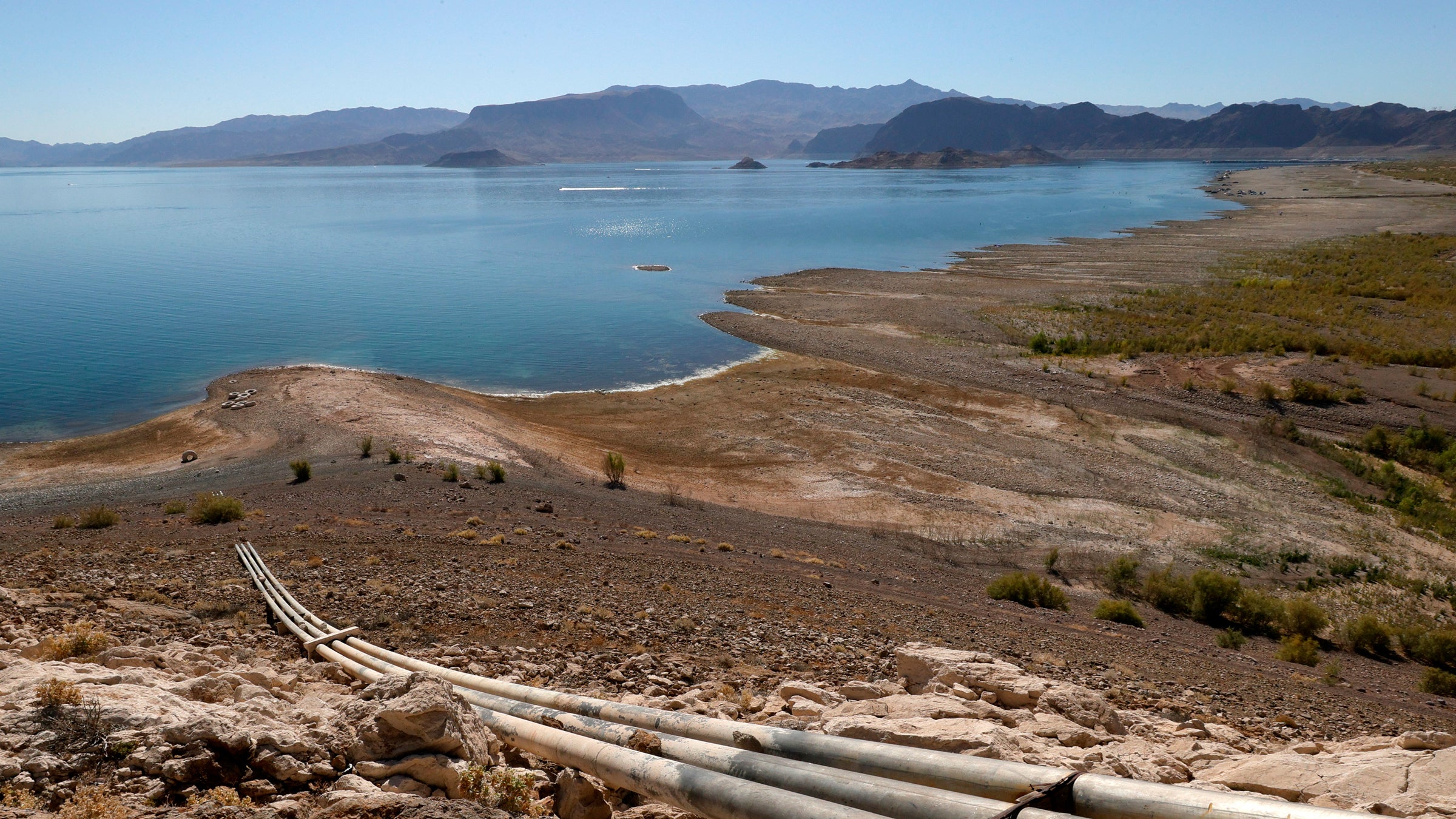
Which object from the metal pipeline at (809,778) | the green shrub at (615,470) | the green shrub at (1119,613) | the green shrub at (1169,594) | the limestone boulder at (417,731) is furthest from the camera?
the green shrub at (615,470)

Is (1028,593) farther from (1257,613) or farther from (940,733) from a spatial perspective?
(940,733)

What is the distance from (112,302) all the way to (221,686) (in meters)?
47.0

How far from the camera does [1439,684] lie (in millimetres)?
10125

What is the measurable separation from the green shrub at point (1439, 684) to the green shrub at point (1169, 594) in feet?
10.3

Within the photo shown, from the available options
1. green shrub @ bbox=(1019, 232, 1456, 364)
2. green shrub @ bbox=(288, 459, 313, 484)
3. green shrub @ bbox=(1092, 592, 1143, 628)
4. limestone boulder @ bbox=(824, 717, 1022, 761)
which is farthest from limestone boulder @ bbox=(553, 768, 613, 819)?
green shrub @ bbox=(1019, 232, 1456, 364)

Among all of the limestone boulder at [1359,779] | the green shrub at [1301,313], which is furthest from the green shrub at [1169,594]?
the green shrub at [1301,313]

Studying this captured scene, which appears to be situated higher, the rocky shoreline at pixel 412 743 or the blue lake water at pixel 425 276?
the blue lake water at pixel 425 276

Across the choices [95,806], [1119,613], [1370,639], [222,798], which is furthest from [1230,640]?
[95,806]

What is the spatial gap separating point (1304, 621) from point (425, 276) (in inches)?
2025

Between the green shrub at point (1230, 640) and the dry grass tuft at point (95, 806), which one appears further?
the green shrub at point (1230, 640)

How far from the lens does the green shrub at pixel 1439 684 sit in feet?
33.1

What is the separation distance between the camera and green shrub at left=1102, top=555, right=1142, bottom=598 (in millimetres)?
14172

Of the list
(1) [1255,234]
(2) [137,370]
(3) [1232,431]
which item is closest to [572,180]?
(1) [1255,234]

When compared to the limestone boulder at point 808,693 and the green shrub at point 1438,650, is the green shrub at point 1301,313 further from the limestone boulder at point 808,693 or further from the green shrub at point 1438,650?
the limestone boulder at point 808,693
